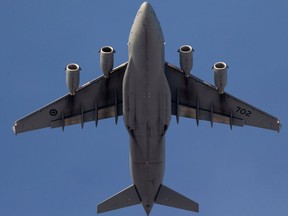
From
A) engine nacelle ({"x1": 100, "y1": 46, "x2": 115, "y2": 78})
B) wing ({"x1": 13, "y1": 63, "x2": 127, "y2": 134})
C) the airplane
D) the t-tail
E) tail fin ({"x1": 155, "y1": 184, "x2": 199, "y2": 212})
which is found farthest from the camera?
tail fin ({"x1": 155, "y1": 184, "x2": 199, "y2": 212})

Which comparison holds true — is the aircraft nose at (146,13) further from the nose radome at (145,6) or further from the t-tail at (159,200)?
the t-tail at (159,200)

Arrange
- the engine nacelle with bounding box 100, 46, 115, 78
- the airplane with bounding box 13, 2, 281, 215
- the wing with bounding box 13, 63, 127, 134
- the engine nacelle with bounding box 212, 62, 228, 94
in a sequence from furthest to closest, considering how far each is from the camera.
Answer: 1. the wing with bounding box 13, 63, 127, 134
2. the engine nacelle with bounding box 212, 62, 228, 94
3. the engine nacelle with bounding box 100, 46, 115, 78
4. the airplane with bounding box 13, 2, 281, 215

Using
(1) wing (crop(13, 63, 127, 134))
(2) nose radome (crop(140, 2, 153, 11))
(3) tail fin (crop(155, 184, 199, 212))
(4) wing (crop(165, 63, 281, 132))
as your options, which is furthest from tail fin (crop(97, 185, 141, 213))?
(2) nose radome (crop(140, 2, 153, 11))

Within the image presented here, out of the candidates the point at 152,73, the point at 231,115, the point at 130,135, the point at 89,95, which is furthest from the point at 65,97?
the point at 231,115

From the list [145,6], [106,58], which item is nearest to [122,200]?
[106,58]

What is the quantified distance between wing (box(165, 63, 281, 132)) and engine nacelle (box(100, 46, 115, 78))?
3.02 meters

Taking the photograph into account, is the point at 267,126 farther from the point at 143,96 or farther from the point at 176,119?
the point at 143,96

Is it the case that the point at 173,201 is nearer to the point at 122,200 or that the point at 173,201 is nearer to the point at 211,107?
the point at 122,200

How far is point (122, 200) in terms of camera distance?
2925 centimetres

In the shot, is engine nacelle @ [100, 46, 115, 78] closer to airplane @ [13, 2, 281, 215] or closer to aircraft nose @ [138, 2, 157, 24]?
airplane @ [13, 2, 281, 215]

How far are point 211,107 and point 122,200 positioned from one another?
5779mm

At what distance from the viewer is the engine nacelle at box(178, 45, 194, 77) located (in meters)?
27.1

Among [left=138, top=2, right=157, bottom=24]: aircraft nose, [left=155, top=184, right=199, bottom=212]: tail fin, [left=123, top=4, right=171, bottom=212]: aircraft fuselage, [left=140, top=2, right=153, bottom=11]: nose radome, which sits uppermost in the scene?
[left=140, top=2, right=153, bottom=11]: nose radome

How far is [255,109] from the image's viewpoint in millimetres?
29516
